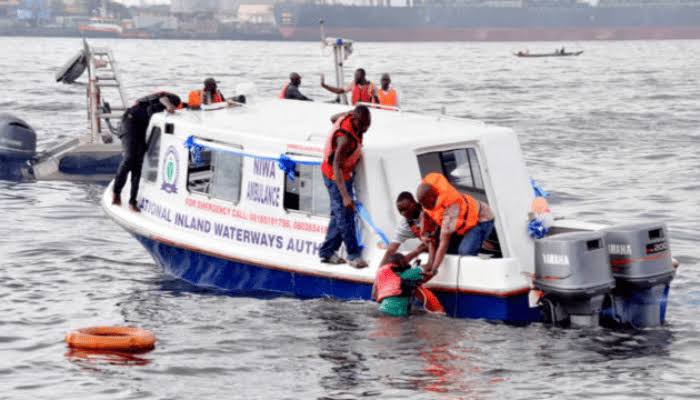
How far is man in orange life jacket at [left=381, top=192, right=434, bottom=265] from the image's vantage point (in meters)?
11.6

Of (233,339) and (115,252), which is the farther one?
(115,252)

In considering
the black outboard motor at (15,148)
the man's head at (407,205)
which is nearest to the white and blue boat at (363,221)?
the man's head at (407,205)

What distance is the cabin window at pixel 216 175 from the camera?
13.6 metres

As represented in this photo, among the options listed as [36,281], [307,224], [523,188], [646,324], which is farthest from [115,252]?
[646,324]

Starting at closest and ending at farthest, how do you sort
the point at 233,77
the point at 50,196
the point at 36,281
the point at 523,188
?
the point at 523,188 < the point at 36,281 < the point at 50,196 < the point at 233,77

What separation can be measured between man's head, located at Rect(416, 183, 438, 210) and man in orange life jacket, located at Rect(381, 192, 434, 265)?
154 mm

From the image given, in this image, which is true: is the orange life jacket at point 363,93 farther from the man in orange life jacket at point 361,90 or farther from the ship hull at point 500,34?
the ship hull at point 500,34

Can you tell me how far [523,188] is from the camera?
12602mm

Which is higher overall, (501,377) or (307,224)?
(307,224)

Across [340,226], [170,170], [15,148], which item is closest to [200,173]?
[170,170]

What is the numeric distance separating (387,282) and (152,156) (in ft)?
14.6

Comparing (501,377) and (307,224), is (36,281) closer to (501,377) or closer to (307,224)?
(307,224)

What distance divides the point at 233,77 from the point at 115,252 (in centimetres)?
5094

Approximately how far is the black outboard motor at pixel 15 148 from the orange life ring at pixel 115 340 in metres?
14.7
